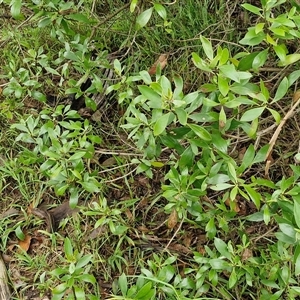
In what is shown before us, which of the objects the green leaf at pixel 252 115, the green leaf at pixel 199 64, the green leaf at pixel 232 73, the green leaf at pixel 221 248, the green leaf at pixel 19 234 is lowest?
the green leaf at pixel 19 234

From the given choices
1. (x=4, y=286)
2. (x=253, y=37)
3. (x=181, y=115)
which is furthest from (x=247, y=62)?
(x=4, y=286)

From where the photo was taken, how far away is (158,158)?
2.17 m

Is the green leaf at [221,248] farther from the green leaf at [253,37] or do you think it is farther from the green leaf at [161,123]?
the green leaf at [253,37]

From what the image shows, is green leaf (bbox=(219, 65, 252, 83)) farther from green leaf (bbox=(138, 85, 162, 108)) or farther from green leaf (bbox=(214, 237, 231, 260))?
green leaf (bbox=(214, 237, 231, 260))

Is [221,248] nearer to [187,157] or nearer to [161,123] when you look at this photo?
[187,157]

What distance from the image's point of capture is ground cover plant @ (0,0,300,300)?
1.53m

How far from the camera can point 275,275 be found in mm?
1733

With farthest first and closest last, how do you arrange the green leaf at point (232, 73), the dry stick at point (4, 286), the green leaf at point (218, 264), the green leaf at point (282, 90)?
the dry stick at point (4, 286) < the green leaf at point (218, 264) < the green leaf at point (282, 90) < the green leaf at point (232, 73)

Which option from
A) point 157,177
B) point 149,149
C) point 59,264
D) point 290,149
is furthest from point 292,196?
point 59,264

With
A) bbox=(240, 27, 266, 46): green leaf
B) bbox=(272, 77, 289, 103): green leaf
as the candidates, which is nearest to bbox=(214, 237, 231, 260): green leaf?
bbox=(272, 77, 289, 103): green leaf

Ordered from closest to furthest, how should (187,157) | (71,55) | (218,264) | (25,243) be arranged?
(187,157), (218,264), (71,55), (25,243)

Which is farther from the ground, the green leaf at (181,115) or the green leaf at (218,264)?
the green leaf at (181,115)

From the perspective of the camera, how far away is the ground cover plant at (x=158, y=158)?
1529mm

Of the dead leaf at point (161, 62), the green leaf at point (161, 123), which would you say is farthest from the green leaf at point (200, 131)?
the dead leaf at point (161, 62)
